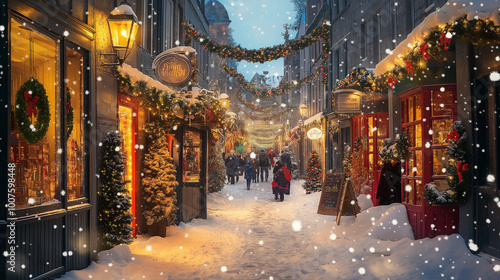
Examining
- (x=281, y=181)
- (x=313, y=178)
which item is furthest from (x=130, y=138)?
(x=313, y=178)

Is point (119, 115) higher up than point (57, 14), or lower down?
lower down

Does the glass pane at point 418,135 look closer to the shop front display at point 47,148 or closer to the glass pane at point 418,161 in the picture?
the glass pane at point 418,161

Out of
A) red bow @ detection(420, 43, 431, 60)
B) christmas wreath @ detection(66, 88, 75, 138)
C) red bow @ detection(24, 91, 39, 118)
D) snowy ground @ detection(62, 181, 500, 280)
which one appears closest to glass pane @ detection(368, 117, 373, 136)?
snowy ground @ detection(62, 181, 500, 280)

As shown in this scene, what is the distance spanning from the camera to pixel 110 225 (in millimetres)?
8086

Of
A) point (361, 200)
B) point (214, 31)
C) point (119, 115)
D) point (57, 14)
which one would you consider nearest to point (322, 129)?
point (361, 200)

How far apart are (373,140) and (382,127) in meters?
0.58

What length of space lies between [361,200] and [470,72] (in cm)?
704

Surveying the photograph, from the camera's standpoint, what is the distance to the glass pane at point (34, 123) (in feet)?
18.3

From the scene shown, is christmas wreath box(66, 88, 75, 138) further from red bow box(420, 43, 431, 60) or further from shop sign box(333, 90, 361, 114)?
shop sign box(333, 90, 361, 114)

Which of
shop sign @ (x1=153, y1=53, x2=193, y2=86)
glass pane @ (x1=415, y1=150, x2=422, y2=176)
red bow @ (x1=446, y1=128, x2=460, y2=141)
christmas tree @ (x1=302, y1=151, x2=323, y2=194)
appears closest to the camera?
red bow @ (x1=446, y1=128, x2=460, y2=141)

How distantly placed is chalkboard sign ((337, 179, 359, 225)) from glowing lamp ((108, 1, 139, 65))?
7.21 m

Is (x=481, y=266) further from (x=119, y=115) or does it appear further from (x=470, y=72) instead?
(x=119, y=115)

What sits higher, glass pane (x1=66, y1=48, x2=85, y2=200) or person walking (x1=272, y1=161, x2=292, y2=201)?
glass pane (x1=66, y1=48, x2=85, y2=200)

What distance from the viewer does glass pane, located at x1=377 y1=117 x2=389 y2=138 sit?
→ 14.2 m
